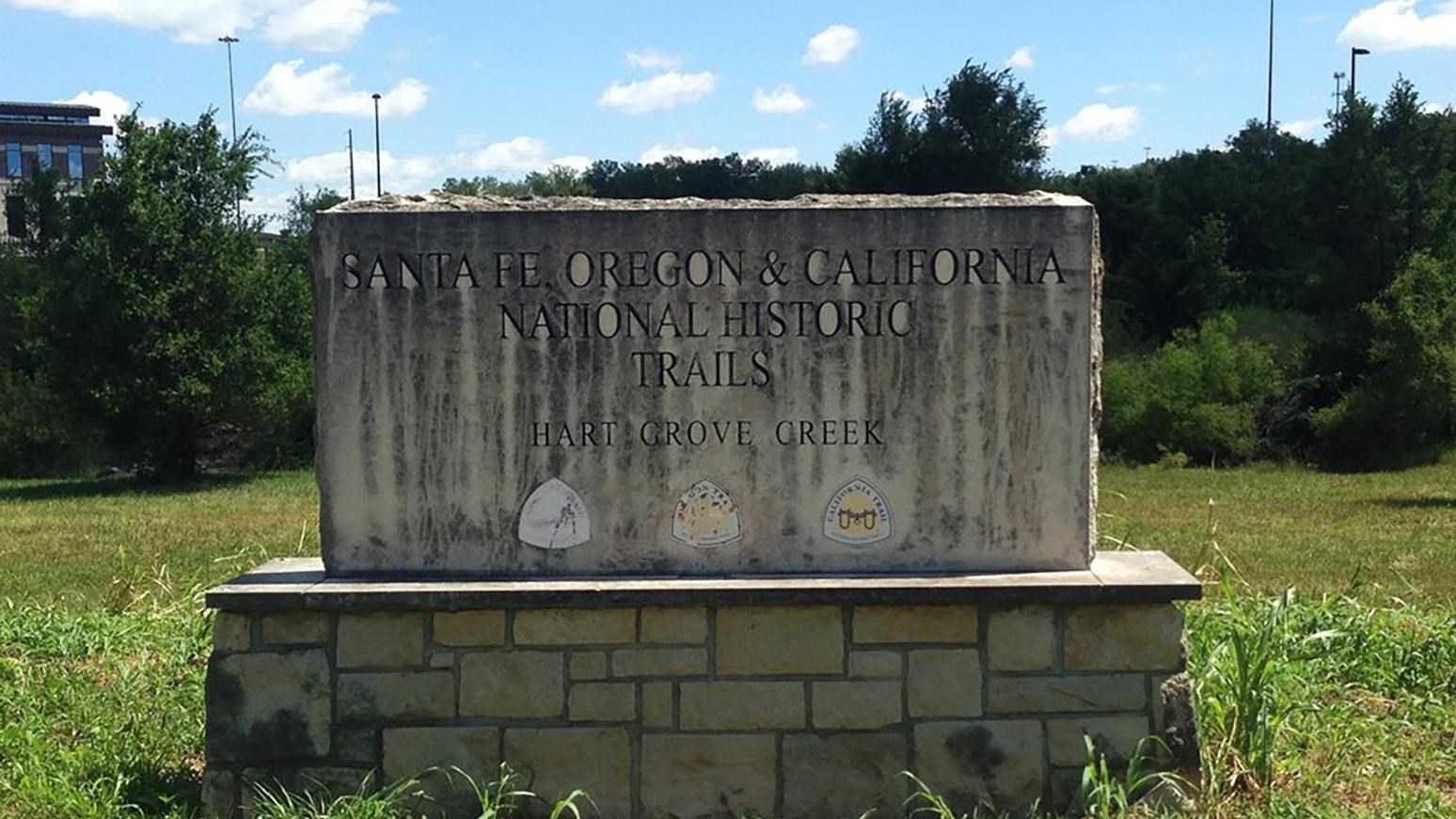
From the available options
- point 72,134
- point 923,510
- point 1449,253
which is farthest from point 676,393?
point 72,134

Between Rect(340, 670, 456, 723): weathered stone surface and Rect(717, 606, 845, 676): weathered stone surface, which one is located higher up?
Rect(717, 606, 845, 676): weathered stone surface

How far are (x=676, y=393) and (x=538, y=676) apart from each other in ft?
3.27

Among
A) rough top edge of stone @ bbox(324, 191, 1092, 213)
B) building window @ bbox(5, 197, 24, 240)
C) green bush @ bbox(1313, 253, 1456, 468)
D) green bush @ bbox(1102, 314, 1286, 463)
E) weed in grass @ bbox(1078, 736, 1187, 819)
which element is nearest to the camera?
weed in grass @ bbox(1078, 736, 1187, 819)

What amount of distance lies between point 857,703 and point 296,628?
5.80 ft

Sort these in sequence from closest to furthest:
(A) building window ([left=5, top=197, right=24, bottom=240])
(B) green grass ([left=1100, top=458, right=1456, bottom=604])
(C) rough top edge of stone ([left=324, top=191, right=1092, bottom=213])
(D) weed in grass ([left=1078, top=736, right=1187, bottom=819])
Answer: (D) weed in grass ([left=1078, top=736, right=1187, bottom=819])
(C) rough top edge of stone ([left=324, top=191, right=1092, bottom=213])
(B) green grass ([left=1100, top=458, right=1456, bottom=604])
(A) building window ([left=5, top=197, right=24, bottom=240])

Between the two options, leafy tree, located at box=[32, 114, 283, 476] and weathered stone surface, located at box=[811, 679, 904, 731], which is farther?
leafy tree, located at box=[32, 114, 283, 476]

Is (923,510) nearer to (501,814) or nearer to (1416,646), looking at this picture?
(501,814)

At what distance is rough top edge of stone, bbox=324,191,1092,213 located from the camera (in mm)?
4773

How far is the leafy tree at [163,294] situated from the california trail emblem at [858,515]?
2051cm

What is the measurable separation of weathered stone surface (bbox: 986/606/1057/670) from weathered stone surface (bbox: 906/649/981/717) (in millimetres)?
67

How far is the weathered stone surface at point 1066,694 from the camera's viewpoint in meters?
4.65

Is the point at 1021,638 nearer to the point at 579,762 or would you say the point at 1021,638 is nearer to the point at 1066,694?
the point at 1066,694

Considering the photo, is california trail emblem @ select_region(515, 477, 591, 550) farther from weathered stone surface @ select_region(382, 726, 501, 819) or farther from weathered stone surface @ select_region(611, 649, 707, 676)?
weathered stone surface @ select_region(382, 726, 501, 819)

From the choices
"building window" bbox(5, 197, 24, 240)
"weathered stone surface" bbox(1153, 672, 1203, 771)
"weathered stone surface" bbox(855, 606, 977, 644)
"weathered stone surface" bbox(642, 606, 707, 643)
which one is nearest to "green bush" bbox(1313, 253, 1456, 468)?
"weathered stone surface" bbox(1153, 672, 1203, 771)
